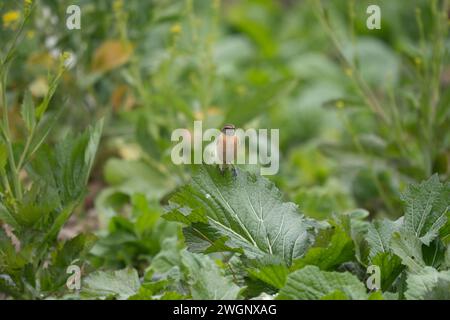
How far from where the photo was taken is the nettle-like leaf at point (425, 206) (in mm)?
1661

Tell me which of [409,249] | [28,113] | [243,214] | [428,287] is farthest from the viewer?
[28,113]

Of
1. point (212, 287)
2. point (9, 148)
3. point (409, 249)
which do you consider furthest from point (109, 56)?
point (409, 249)

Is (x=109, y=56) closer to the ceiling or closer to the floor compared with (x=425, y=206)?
closer to the ceiling

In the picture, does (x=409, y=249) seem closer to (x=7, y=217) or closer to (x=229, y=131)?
(x=229, y=131)

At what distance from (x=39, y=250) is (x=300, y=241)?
574 mm

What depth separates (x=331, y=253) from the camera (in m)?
1.62

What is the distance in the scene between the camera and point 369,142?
8.96 ft

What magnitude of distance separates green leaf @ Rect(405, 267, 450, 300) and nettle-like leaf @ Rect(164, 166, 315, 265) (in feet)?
0.90

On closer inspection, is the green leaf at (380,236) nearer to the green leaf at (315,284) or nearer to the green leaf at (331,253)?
the green leaf at (331,253)

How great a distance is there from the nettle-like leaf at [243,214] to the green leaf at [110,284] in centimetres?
18

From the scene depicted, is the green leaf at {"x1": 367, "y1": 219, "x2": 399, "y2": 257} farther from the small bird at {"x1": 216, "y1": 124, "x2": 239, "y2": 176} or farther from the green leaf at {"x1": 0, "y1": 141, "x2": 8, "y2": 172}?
the green leaf at {"x1": 0, "y1": 141, "x2": 8, "y2": 172}

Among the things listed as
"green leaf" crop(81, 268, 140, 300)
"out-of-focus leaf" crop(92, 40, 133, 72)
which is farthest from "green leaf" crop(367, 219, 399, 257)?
"out-of-focus leaf" crop(92, 40, 133, 72)

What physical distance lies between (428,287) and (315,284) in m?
0.21
